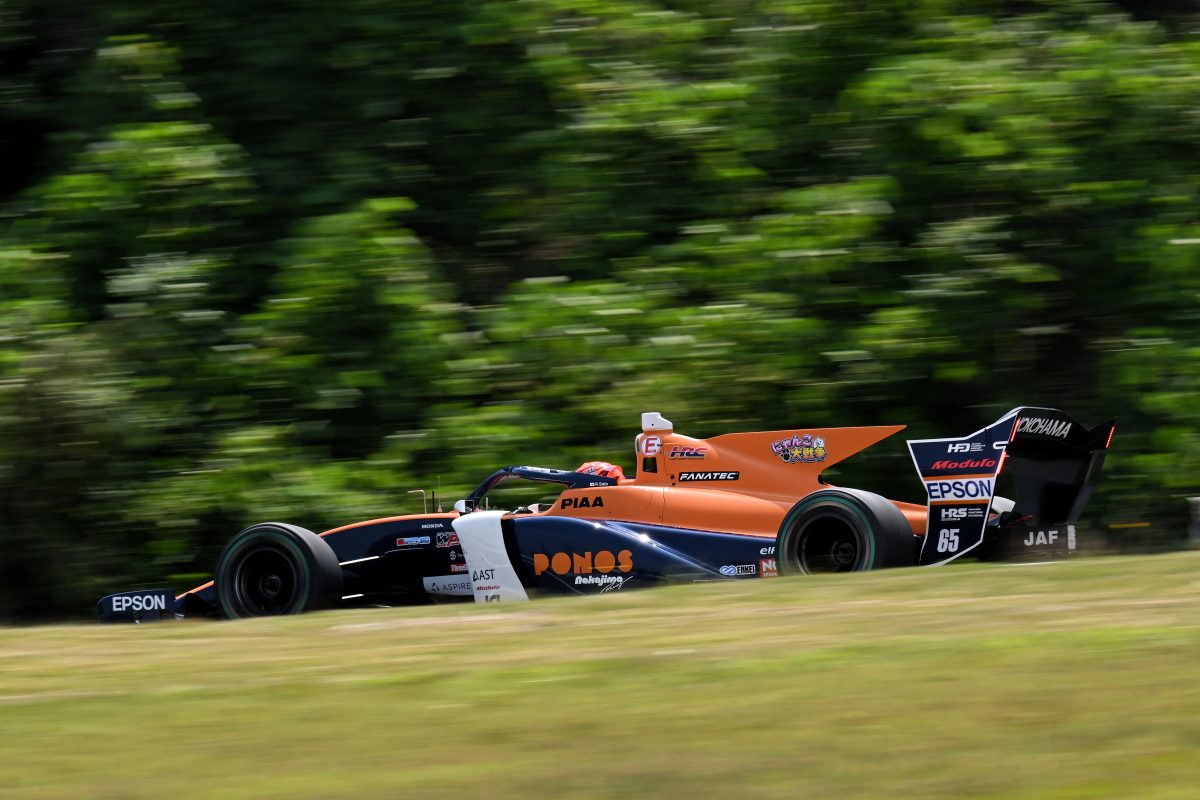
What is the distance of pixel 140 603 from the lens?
983 cm

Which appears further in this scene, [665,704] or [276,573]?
[276,573]

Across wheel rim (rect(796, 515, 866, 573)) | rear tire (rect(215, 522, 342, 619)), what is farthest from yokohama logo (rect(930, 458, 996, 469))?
rear tire (rect(215, 522, 342, 619))

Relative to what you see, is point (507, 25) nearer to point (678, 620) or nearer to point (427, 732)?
point (678, 620)

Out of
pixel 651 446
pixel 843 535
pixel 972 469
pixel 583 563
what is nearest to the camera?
pixel 843 535

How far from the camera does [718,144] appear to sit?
524 inches

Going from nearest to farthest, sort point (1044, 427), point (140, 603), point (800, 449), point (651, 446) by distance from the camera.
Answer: point (1044, 427) < point (800, 449) < point (651, 446) < point (140, 603)

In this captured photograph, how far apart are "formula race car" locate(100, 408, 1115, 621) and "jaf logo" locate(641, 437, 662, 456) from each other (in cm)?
1

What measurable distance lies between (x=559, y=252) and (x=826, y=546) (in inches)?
246

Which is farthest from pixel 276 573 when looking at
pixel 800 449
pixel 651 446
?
pixel 800 449

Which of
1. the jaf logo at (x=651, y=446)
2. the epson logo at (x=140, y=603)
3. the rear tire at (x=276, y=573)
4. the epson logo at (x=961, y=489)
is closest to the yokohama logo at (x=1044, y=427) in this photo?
the epson logo at (x=961, y=489)

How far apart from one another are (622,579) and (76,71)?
9086 millimetres

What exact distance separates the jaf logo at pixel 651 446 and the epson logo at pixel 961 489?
6.62 feet

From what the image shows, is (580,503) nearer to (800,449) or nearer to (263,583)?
(800,449)

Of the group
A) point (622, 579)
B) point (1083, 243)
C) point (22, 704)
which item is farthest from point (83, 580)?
point (1083, 243)
